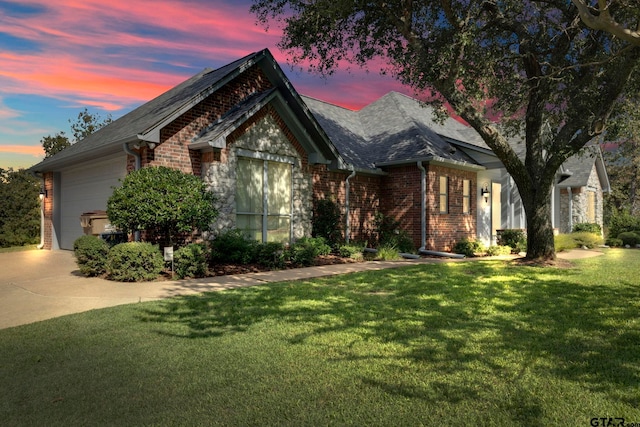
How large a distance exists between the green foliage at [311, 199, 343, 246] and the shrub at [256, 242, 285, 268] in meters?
3.00

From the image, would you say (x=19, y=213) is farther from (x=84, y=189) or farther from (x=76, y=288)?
(x=76, y=288)

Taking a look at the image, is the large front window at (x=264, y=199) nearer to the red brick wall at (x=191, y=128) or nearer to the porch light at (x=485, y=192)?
the red brick wall at (x=191, y=128)

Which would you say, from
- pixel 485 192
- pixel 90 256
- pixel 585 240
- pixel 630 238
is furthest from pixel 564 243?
pixel 90 256

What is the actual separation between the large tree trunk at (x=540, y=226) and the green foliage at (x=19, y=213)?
78.3 feet

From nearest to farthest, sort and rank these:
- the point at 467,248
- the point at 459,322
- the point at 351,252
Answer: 1. the point at 459,322
2. the point at 351,252
3. the point at 467,248

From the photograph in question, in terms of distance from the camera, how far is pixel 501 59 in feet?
37.5

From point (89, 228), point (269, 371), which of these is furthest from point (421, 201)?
point (269, 371)

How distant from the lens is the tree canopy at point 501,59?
10883 mm

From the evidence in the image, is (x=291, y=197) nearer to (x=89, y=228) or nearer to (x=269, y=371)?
(x=89, y=228)

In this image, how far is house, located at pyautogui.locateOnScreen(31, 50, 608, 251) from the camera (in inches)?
431

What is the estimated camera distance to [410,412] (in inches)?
116

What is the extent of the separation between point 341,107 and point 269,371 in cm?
1868

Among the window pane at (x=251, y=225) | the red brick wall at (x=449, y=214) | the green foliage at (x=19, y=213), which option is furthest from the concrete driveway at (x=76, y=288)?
the green foliage at (x=19, y=213)

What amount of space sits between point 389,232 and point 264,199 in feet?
19.1
